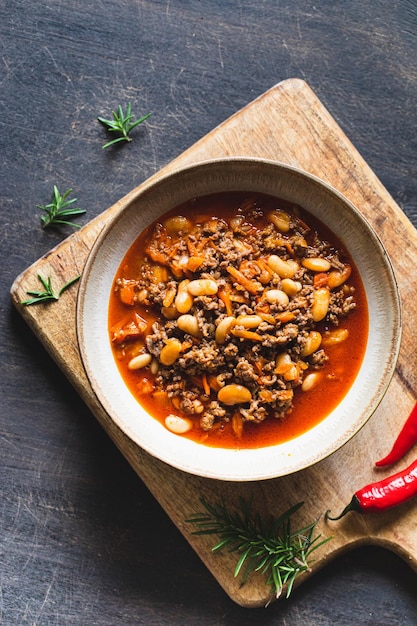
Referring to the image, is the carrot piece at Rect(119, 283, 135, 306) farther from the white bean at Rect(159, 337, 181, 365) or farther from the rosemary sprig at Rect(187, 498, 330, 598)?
the rosemary sprig at Rect(187, 498, 330, 598)

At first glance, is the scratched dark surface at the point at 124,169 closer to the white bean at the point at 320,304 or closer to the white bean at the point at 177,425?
the white bean at the point at 177,425

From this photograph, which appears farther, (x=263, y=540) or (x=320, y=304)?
(x=263, y=540)

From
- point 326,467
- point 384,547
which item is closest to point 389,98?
point 326,467

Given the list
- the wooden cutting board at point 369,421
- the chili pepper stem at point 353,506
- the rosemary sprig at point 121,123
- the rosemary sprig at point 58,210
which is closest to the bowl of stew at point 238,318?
the wooden cutting board at point 369,421

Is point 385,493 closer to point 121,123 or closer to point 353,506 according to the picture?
point 353,506

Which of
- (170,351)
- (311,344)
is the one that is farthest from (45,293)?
(311,344)

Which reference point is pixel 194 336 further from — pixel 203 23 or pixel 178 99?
pixel 203 23
